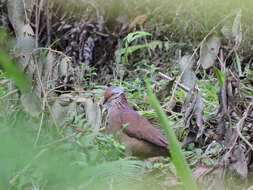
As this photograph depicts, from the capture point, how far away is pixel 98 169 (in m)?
1.20

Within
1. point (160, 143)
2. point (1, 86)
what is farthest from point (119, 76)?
point (1, 86)

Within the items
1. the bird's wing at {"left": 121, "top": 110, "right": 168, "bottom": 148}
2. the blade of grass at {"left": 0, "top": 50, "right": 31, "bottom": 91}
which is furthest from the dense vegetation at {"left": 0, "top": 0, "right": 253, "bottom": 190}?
the bird's wing at {"left": 121, "top": 110, "right": 168, "bottom": 148}

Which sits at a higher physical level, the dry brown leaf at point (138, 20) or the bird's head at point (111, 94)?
the dry brown leaf at point (138, 20)

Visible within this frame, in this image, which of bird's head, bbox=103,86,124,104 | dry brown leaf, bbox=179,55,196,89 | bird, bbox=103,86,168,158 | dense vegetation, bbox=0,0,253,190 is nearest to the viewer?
dense vegetation, bbox=0,0,253,190

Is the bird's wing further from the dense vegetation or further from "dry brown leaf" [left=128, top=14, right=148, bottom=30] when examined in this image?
"dry brown leaf" [left=128, top=14, right=148, bottom=30]

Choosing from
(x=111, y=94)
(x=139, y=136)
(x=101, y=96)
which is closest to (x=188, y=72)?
(x=139, y=136)

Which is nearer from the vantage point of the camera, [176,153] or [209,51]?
[176,153]

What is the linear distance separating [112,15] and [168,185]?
553cm

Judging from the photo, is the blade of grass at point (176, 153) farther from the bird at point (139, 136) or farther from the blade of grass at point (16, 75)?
the bird at point (139, 136)

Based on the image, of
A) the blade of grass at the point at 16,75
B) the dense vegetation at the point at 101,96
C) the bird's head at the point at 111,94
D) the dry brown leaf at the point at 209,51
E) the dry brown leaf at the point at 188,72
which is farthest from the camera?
the bird's head at the point at 111,94

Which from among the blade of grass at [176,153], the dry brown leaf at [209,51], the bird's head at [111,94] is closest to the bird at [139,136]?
the bird's head at [111,94]

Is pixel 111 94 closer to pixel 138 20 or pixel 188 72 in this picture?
pixel 188 72

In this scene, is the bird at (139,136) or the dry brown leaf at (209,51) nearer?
the dry brown leaf at (209,51)

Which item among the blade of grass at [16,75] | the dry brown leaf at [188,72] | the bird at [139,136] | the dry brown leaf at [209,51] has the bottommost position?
the bird at [139,136]
